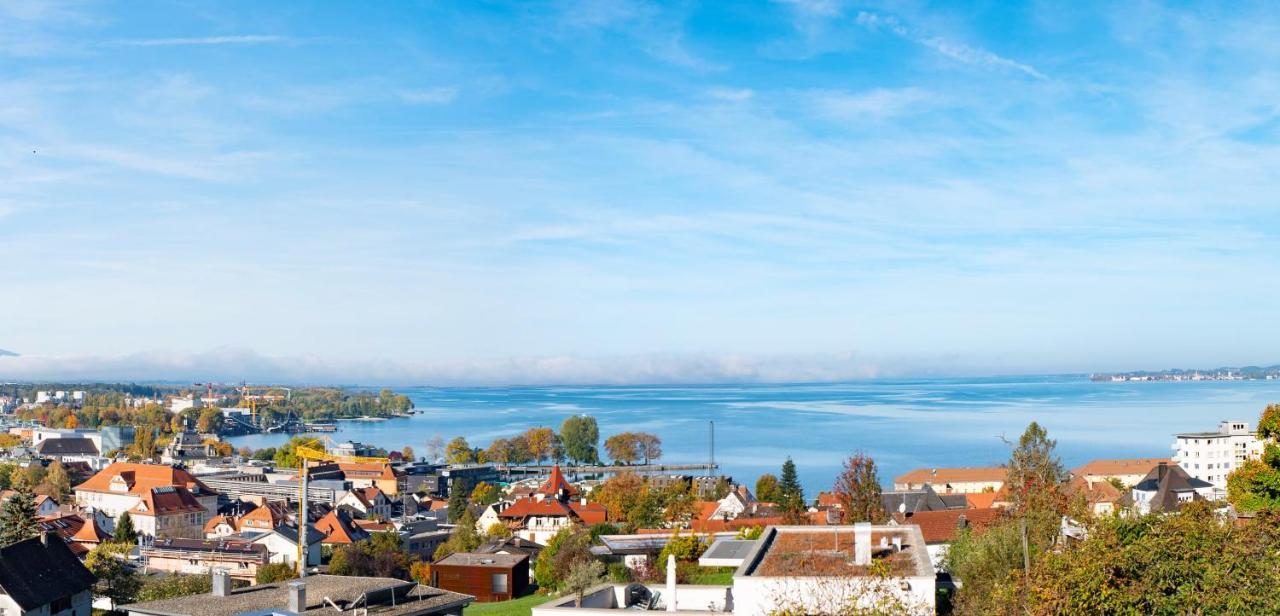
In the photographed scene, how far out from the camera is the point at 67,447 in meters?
85.1

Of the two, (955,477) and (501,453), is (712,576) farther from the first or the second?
(501,453)

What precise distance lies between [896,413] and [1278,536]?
13721 cm

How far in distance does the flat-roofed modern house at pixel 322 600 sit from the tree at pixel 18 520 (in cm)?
1552

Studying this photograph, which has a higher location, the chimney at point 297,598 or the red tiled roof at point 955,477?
the chimney at point 297,598

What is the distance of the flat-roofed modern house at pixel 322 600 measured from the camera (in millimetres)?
13781

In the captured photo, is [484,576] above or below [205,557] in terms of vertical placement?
above

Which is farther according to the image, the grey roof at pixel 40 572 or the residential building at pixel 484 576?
the residential building at pixel 484 576

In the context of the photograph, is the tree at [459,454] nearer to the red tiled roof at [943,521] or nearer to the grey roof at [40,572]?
the red tiled roof at [943,521]

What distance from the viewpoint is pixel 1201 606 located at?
9.13 meters

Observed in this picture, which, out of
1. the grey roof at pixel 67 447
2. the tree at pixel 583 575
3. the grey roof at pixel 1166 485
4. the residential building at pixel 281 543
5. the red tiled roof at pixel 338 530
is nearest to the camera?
the tree at pixel 583 575

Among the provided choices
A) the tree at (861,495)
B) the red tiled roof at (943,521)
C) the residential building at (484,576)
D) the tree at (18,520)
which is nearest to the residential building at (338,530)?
the tree at (18,520)

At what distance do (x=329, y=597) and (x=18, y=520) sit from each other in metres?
18.5

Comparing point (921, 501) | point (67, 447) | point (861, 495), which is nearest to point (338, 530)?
point (921, 501)

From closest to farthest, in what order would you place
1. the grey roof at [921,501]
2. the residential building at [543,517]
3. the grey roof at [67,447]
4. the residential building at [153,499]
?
the grey roof at [921,501] < the residential building at [543,517] < the residential building at [153,499] < the grey roof at [67,447]
